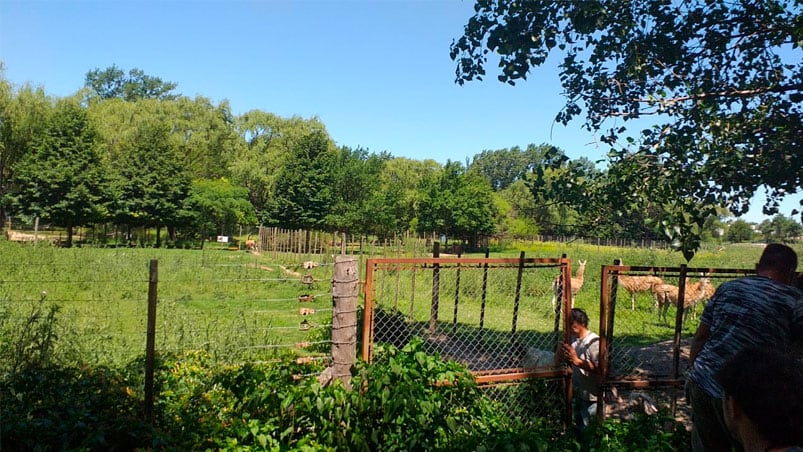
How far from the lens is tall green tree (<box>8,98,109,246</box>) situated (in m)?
30.9

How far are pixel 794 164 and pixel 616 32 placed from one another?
2.26 m

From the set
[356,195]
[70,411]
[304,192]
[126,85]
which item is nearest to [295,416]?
[70,411]

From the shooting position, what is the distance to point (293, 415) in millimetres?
3643

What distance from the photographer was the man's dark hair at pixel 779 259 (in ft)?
10.9

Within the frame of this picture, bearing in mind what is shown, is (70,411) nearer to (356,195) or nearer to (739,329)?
(739,329)

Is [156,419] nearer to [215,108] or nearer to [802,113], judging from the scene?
[802,113]

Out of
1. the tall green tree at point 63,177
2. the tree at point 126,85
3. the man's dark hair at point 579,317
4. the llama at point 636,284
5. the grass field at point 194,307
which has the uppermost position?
the tree at point 126,85

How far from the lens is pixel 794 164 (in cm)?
489

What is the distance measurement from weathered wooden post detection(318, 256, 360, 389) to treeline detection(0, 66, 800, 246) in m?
18.6

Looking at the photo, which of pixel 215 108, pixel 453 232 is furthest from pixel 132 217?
pixel 453 232

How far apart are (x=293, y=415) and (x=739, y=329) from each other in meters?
2.97

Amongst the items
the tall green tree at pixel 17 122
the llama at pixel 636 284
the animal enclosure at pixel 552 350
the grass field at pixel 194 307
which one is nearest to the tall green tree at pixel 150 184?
the tall green tree at pixel 17 122

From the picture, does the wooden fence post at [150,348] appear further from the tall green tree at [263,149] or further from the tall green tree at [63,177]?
the tall green tree at [263,149]

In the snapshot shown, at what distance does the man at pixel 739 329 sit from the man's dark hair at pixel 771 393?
1625mm
